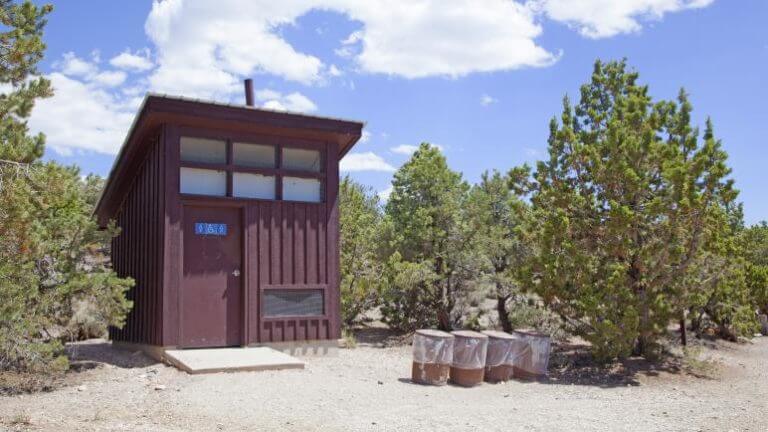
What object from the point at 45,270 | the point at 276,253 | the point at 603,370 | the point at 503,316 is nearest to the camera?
the point at 45,270

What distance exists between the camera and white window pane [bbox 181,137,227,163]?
11391 mm

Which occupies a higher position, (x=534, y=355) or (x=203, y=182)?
(x=203, y=182)

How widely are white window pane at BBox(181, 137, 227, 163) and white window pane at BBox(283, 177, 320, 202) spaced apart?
125cm

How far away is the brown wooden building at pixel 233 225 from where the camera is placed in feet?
36.2

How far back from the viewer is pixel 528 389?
999 cm

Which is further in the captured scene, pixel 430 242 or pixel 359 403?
pixel 430 242

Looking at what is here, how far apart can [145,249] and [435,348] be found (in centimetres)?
584

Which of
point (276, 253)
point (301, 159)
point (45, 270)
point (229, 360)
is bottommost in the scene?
point (229, 360)

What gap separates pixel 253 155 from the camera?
11922 millimetres

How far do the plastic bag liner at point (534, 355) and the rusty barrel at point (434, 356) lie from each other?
67.9 inches

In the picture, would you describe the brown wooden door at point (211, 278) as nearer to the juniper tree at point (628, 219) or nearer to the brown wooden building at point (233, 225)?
the brown wooden building at point (233, 225)

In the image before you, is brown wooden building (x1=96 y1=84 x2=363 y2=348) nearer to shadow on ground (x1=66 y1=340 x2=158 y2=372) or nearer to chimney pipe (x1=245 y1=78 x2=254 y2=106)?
shadow on ground (x1=66 y1=340 x2=158 y2=372)

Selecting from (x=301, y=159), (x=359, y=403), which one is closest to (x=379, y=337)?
(x=301, y=159)

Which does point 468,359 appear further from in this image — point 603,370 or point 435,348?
point 603,370
